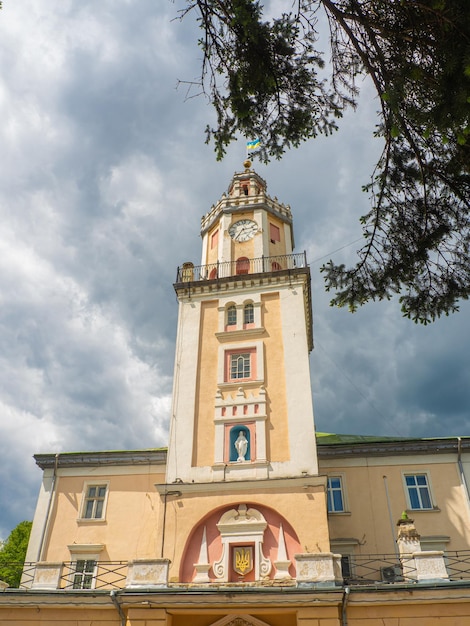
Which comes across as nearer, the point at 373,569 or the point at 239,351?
the point at 373,569

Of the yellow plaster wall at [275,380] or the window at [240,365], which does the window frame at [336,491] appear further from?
the window at [240,365]

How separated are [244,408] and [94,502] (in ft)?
27.3

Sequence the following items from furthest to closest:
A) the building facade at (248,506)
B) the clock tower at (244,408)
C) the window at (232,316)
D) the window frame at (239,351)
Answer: the window at (232,316) → the window frame at (239,351) → the clock tower at (244,408) → the building facade at (248,506)

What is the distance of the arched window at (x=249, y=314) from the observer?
24922 mm

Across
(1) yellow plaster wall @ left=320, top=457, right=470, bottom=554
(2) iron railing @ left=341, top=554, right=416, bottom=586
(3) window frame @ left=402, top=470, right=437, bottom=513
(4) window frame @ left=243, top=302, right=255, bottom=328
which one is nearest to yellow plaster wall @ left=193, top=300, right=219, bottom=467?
(4) window frame @ left=243, top=302, right=255, bottom=328

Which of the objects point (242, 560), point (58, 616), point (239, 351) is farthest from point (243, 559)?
point (239, 351)

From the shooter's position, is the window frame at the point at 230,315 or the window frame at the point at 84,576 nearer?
the window frame at the point at 84,576

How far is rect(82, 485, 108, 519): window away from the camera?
2336cm

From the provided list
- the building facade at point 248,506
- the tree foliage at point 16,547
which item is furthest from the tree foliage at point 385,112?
the tree foliage at point 16,547

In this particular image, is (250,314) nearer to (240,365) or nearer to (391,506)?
(240,365)

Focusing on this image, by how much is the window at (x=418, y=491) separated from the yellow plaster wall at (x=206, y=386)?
876cm

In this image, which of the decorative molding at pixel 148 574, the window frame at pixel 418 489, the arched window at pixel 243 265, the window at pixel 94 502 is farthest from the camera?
the arched window at pixel 243 265

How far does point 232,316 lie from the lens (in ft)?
83.1

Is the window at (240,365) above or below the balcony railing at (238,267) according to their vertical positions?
below
